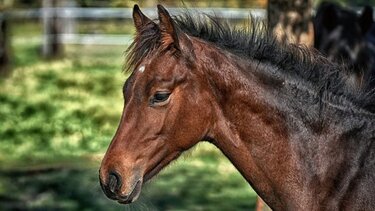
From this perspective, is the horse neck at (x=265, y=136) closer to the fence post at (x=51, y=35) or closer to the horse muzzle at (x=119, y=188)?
the horse muzzle at (x=119, y=188)

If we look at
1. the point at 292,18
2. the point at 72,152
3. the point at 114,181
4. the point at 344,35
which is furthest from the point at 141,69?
the point at 72,152

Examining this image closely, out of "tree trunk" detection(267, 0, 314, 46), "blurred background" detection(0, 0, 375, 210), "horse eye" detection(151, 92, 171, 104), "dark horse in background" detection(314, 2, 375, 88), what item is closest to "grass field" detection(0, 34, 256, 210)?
"blurred background" detection(0, 0, 375, 210)

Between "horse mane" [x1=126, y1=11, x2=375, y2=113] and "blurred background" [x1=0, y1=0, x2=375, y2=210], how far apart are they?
49cm

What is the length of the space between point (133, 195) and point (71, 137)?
9.31 metres

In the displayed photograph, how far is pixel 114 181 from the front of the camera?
4.82 metres

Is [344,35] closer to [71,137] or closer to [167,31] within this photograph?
[71,137]

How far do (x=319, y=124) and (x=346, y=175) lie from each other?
31 centimetres

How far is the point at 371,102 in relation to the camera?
A: 518 centimetres

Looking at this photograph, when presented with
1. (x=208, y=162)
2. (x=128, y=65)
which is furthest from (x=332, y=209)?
(x=208, y=162)

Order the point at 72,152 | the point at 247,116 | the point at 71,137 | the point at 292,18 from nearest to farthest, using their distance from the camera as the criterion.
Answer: the point at 247,116
the point at 292,18
the point at 72,152
the point at 71,137

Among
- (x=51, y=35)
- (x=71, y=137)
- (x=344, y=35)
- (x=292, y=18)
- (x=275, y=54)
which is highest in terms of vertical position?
(x=275, y=54)

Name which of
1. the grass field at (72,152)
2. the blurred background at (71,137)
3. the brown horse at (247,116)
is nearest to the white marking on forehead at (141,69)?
the brown horse at (247,116)

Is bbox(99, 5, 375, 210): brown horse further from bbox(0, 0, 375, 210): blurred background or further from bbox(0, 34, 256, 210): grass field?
bbox(0, 34, 256, 210): grass field

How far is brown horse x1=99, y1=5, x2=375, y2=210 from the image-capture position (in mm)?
4879
